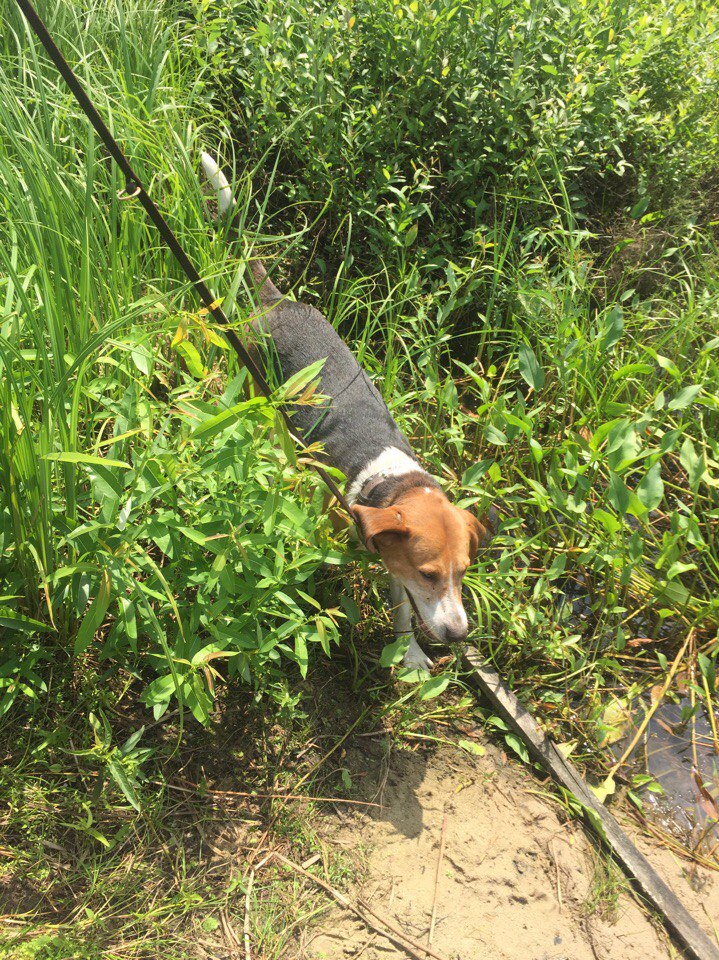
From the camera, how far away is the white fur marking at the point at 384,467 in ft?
10.7

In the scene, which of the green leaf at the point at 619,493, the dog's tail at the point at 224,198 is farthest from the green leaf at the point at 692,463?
the dog's tail at the point at 224,198

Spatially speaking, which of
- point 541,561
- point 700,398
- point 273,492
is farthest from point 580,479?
point 273,492

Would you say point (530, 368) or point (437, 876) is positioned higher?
point (530, 368)

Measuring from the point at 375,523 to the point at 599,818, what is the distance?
1276mm

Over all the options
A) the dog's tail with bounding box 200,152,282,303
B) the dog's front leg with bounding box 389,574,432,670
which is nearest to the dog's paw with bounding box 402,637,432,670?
the dog's front leg with bounding box 389,574,432,670

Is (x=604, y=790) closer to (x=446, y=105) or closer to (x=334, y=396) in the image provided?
(x=334, y=396)

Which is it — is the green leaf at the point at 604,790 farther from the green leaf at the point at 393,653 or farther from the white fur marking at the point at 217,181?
the white fur marking at the point at 217,181

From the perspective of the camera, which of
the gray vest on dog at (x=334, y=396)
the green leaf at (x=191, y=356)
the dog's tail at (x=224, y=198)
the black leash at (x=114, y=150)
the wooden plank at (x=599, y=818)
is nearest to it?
the black leash at (x=114, y=150)

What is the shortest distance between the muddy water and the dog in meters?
0.93

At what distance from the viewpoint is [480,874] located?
249 cm

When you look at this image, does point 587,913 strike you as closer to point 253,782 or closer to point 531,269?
point 253,782

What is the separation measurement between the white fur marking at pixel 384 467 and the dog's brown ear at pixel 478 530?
0.34 metres

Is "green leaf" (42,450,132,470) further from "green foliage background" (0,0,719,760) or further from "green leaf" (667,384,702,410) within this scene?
"green leaf" (667,384,702,410)

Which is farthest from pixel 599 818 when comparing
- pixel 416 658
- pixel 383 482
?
pixel 383 482
